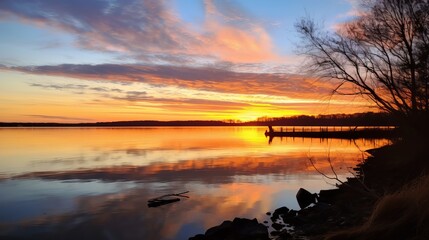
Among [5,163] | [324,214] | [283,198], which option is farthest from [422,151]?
[5,163]

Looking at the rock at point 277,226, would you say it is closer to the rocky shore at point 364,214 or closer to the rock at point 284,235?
the rocky shore at point 364,214

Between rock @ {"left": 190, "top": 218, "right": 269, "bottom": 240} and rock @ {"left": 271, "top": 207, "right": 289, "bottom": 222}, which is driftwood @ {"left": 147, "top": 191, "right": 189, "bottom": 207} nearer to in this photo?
rock @ {"left": 271, "top": 207, "right": 289, "bottom": 222}

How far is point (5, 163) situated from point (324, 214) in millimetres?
37591

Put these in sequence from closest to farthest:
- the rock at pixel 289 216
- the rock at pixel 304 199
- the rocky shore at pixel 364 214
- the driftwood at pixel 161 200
Answer: 1. the rocky shore at pixel 364 214
2. the rock at pixel 289 216
3. the driftwood at pixel 161 200
4. the rock at pixel 304 199

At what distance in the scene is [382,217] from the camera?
732 cm

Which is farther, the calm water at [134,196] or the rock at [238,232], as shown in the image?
the calm water at [134,196]

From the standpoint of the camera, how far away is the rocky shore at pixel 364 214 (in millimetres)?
6871

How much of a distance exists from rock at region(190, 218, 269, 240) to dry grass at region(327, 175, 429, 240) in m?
6.42

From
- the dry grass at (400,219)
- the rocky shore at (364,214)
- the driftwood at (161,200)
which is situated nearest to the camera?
the dry grass at (400,219)

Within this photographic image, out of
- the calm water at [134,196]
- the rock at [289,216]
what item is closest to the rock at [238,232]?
the calm water at [134,196]

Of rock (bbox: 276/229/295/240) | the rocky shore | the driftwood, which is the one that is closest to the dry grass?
the rocky shore

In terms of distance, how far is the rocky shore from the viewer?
22.5 ft

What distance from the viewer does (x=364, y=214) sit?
46.1ft

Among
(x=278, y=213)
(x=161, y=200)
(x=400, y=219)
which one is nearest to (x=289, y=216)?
(x=278, y=213)
